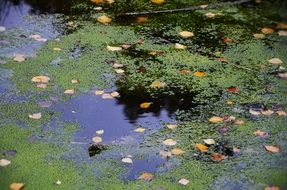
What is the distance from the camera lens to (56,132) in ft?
13.8

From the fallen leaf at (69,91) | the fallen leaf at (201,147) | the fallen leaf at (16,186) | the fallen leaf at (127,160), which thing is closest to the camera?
the fallen leaf at (16,186)

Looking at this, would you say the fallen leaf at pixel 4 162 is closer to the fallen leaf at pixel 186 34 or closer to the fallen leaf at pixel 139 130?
the fallen leaf at pixel 139 130

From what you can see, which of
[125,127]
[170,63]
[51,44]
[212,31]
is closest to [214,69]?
[170,63]

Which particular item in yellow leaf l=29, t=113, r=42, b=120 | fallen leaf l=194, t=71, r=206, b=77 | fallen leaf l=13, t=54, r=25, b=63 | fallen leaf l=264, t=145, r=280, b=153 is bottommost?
fallen leaf l=264, t=145, r=280, b=153

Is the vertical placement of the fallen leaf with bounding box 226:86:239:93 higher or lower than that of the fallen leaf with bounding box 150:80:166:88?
lower

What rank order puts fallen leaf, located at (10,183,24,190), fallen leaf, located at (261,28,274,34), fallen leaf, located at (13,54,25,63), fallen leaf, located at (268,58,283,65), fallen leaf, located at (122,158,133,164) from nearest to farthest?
fallen leaf, located at (10,183,24,190) → fallen leaf, located at (122,158,133,164) → fallen leaf, located at (13,54,25,63) → fallen leaf, located at (268,58,283,65) → fallen leaf, located at (261,28,274,34)

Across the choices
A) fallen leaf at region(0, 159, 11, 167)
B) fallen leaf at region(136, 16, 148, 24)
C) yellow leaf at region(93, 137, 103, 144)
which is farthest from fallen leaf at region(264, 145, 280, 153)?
fallen leaf at region(136, 16, 148, 24)

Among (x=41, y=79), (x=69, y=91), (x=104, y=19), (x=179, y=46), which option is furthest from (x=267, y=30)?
(x=41, y=79)

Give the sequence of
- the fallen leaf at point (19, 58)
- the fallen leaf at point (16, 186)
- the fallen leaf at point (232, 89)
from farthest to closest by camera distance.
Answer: the fallen leaf at point (19, 58) → the fallen leaf at point (232, 89) → the fallen leaf at point (16, 186)

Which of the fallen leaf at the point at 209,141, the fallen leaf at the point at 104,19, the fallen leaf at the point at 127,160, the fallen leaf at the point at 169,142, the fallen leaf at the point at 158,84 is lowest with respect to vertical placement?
the fallen leaf at the point at 209,141

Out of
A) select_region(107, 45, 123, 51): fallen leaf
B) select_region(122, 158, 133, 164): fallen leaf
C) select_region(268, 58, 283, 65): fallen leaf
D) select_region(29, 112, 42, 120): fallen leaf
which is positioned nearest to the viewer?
select_region(122, 158, 133, 164): fallen leaf

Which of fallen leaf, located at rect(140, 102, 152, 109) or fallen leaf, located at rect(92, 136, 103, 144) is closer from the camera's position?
A: fallen leaf, located at rect(92, 136, 103, 144)

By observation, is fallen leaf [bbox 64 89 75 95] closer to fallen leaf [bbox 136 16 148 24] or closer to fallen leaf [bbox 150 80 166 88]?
fallen leaf [bbox 150 80 166 88]

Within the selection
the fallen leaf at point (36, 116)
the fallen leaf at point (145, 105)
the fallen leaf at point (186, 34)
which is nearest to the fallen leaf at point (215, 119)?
the fallen leaf at point (145, 105)
